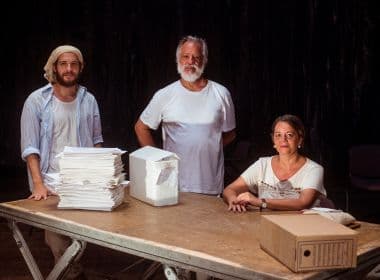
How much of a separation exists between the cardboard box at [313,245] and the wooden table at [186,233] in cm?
3

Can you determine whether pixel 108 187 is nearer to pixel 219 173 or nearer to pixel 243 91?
pixel 219 173

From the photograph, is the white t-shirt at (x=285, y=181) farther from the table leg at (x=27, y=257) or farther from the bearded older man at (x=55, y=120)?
the table leg at (x=27, y=257)

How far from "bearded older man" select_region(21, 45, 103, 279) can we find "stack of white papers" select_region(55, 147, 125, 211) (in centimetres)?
42

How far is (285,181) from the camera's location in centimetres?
313

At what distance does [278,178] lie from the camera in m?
3.16

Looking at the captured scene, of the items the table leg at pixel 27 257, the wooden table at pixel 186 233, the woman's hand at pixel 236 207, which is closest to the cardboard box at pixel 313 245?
the wooden table at pixel 186 233

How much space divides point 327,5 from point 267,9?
0.66 m

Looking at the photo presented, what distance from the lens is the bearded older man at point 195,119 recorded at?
3.64 meters

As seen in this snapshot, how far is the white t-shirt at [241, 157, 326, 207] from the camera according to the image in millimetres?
3066

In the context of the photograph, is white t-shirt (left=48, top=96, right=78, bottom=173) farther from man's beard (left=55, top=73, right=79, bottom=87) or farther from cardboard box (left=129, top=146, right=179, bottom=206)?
cardboard box (left=129, top=146, right=179, bottom=206)

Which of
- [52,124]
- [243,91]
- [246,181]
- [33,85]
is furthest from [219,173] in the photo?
[33,85]

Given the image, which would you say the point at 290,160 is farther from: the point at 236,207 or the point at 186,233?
the point at 186,233

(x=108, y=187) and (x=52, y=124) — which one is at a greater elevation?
(x=52, y=124)

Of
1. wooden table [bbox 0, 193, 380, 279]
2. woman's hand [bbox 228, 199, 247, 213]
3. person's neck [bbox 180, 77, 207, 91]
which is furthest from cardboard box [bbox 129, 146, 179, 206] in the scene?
person's neck [bbox 180, 77, 207, 91]
